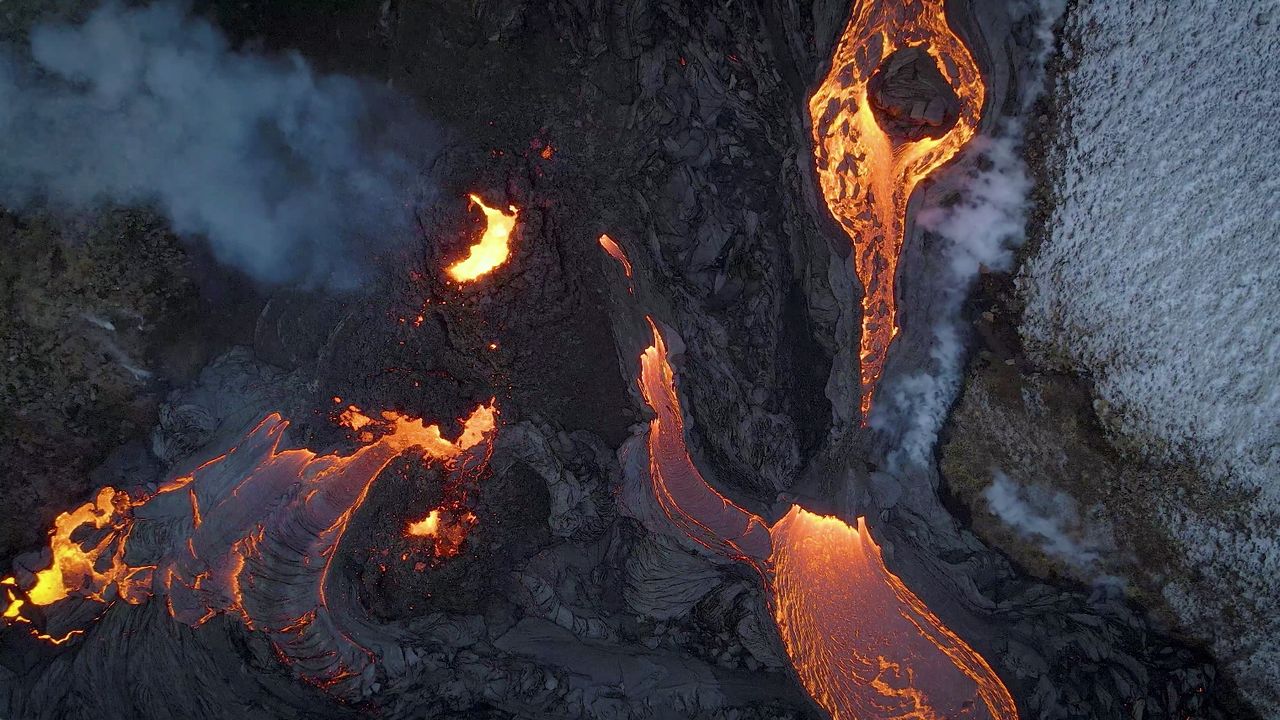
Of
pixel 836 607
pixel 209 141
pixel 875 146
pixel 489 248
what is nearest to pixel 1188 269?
pixel 875 146

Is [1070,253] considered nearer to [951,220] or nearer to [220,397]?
[951,220]

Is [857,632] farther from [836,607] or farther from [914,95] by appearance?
[914,95]

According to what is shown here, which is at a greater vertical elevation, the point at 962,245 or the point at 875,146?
the point at 875,146

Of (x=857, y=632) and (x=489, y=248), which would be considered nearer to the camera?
(x=489, y=248)

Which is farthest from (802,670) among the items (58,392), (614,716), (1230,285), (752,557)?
(58,392)

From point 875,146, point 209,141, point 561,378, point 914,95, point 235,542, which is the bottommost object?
point 235,542

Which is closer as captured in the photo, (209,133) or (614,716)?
(209,133)

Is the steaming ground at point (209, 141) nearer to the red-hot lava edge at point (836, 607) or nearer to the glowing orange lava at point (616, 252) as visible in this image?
the glowing orange lava at point (616, 252)

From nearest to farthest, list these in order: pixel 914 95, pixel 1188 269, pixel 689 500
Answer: pixel 1188 269
pixel 914 95
pixel 689 500
